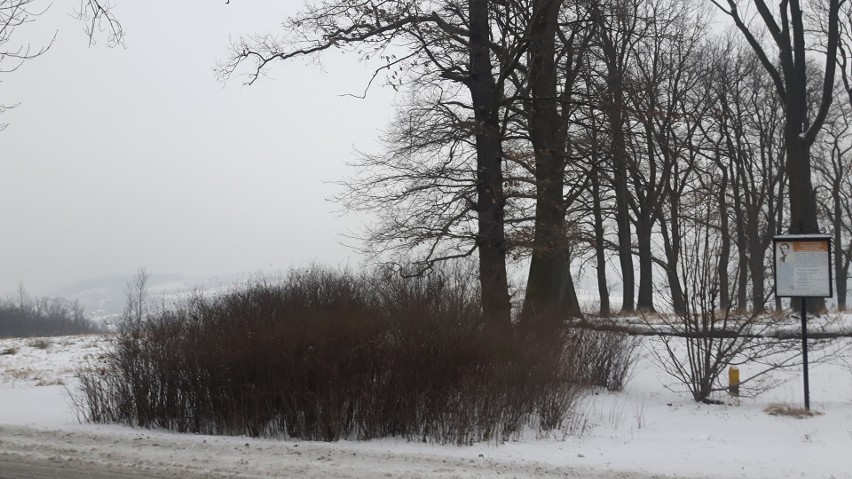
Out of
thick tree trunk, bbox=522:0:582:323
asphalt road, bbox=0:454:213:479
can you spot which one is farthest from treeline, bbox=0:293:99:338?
asphalt road, bbox=0:454:213:479

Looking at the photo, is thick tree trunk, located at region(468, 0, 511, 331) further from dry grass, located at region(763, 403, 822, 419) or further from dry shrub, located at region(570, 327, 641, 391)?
dry grass, located at region(763, 403, 822, 419)

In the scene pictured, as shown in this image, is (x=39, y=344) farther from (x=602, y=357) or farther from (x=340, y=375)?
(x=602, y=357)

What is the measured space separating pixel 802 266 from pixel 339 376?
21.6 feet

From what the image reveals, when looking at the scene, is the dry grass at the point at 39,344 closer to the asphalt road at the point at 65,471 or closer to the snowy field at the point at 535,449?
the snowy field at the point at 535,449

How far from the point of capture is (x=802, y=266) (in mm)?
10500

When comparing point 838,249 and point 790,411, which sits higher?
point 838,249

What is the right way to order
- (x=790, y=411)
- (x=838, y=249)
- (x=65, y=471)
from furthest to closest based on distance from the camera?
(x=838, y=249) → (x=790, y=411) → (x=65, y=471)

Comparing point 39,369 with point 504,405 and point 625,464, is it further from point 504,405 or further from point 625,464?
point 625,464

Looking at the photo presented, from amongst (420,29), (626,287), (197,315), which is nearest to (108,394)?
(197,315)

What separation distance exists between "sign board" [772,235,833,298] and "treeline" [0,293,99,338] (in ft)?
174

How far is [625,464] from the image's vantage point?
24.5 feet

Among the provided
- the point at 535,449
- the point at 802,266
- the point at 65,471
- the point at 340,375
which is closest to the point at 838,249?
the point at 802,266

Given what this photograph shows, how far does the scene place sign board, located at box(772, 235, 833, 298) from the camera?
10352mm

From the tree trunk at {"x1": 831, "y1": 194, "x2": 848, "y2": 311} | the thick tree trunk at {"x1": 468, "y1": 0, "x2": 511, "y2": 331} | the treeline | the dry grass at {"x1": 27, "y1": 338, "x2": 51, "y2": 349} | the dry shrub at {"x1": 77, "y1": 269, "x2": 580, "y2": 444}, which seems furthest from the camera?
the treeline
